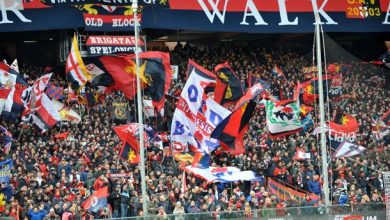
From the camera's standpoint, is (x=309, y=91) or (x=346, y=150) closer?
(x=346, y=150)

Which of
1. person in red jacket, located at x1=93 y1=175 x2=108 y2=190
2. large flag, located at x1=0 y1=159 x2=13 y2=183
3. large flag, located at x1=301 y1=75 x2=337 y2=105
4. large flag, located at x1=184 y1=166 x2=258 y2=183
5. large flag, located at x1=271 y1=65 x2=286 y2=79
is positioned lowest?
person in red jacket, located at x1=93 y1=175 x2=108 y2=190

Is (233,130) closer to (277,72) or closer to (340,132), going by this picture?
(340,132)

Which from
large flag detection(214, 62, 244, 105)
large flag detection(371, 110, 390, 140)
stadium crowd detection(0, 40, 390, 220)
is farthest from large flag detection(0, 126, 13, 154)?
large flag detection(371, 110, 390, 140)

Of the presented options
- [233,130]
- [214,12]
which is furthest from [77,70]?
[214,12]

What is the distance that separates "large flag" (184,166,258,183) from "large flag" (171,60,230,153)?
680mm

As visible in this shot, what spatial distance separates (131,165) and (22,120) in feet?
17.8

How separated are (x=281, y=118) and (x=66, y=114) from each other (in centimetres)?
836

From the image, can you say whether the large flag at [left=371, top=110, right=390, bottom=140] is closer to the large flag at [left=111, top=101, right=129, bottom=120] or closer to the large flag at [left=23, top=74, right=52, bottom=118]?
the large flag at [left=111, top=101, right=129, bottom=120]

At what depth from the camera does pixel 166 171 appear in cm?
3966

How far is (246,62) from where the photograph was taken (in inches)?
2142

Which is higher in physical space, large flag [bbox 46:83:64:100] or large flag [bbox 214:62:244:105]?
large flag [bbox 46:83:64:100]

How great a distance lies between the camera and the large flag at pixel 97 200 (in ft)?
116

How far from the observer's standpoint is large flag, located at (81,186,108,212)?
3544cm

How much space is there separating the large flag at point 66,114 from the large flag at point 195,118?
20.0 feet
